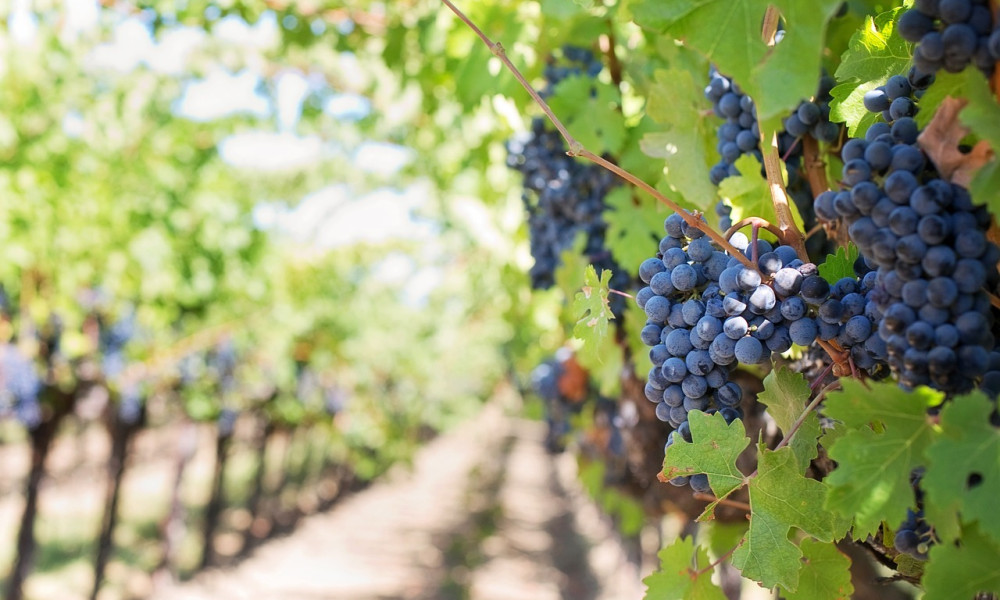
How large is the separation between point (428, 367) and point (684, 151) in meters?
17.5

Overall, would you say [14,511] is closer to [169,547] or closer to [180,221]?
[169,547]

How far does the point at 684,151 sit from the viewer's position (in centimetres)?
156

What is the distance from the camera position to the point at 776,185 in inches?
46.9

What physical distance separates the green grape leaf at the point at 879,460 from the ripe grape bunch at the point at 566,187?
1348 mm

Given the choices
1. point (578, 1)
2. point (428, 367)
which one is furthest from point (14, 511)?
point (578, 1)

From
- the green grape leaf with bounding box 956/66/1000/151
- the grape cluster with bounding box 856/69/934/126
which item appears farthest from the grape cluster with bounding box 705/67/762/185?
the green grape leaf with bounding box 956/66/1000/151

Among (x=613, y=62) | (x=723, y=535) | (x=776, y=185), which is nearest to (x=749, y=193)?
(x=776, y=185)

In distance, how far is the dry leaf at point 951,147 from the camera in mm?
900

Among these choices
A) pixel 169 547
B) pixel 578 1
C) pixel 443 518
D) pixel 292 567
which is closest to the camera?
pixel 578 1

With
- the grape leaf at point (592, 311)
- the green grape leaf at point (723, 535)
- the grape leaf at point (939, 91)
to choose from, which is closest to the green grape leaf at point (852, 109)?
the grape leaf at point (939, 91)

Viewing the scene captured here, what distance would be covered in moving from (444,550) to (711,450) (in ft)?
48.2

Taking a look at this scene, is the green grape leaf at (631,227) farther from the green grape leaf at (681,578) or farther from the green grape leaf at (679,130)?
the green grape leaf at (681,578)

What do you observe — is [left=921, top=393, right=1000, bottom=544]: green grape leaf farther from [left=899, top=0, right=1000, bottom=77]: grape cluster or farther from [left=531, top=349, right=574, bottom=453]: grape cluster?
[left=531, top=349, right=574, bottom=453]: grape cluster

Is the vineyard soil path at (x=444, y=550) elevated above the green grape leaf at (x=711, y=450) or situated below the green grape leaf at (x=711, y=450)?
below
